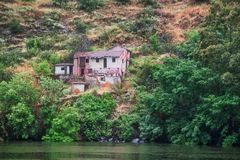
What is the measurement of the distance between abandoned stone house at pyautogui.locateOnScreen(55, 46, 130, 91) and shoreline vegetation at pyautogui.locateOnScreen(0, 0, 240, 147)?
159 cm

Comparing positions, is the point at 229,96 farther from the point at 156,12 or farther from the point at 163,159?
the point at 156,12

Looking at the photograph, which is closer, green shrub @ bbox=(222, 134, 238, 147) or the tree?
the tree

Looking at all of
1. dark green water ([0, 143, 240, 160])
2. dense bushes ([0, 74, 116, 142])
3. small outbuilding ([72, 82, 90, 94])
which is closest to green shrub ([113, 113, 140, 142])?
dense bushes ([0, 74, 116, 142])

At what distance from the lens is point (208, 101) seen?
58.6 metres

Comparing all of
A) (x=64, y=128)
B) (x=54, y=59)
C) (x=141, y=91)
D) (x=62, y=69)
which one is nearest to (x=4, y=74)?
(x=62, y=69)

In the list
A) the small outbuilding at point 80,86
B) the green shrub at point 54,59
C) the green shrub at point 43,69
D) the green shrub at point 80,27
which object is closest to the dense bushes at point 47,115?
the small outbuilding at point 80,86

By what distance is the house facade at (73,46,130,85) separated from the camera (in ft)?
269

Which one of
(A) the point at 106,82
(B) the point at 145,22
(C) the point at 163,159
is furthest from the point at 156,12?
(C) the point at 163,159

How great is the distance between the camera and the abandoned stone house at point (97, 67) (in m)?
81.4

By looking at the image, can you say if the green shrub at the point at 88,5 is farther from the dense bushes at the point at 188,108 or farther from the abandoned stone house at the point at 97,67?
the dense bushes at the point at 188,108

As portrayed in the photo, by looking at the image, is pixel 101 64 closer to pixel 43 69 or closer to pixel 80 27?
pixel 43 69

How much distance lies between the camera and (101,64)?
8431cm

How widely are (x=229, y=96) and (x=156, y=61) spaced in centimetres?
2327

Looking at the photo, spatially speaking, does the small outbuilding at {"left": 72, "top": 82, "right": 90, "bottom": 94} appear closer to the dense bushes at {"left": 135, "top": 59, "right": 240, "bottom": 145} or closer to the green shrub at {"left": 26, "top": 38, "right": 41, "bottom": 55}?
the green shrub at {"left": 26, "top": 38, "right": 41, "bottom": 55}
